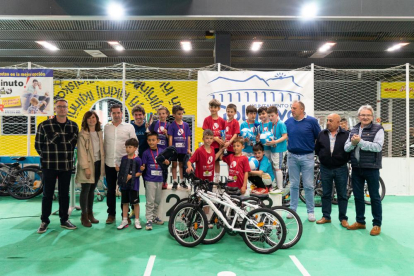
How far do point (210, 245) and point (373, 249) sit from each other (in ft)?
6.03

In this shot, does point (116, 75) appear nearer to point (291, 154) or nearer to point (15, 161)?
point (15, 161)

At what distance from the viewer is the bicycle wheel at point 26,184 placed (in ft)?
21.5

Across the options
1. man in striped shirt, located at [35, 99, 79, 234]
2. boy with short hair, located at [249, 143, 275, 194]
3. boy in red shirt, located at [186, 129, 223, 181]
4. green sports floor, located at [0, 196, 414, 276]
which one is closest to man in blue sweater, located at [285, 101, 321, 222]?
boy with short hair, located at [249, 143, 275, 194]

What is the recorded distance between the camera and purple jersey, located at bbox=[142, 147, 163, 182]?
446 cm

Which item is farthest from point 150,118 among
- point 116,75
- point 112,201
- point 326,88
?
point 326,88

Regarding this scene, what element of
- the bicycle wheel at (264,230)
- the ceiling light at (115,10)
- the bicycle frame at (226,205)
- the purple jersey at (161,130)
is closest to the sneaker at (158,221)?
the purple jersey at (161,130)

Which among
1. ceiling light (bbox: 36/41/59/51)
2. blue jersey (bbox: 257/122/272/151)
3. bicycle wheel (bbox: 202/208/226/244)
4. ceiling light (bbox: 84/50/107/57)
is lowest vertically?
bicycle wheel (bbox: 202/208/226/244)

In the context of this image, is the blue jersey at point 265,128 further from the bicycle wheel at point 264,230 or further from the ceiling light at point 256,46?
A: the ceiling light at point 256,46

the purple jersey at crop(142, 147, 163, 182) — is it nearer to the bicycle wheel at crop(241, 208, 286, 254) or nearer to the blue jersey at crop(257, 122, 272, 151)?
the bicycle wheel at crop(241, 208, 286, 254)

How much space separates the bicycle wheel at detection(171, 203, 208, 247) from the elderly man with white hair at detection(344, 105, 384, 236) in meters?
2.17

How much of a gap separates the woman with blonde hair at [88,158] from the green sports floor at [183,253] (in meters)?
0.44

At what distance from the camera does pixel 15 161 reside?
22.6ft

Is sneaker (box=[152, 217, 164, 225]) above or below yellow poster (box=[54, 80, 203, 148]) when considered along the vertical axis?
below

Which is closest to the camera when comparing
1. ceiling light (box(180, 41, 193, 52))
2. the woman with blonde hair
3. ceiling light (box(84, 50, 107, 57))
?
the woman with blonde hair
